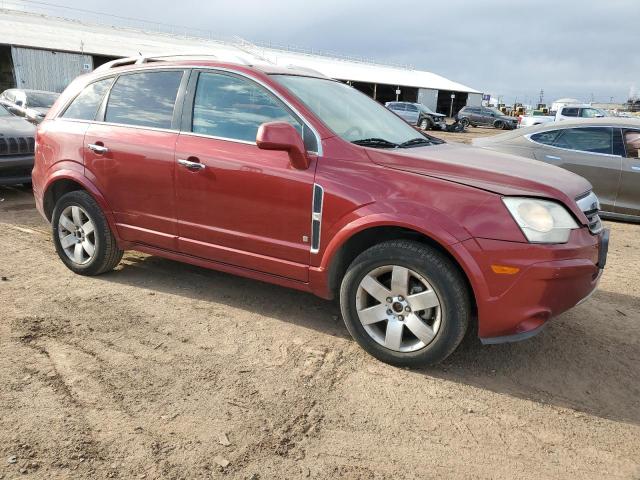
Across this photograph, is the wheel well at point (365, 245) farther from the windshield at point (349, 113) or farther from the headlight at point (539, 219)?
the windshield at point (349, 113)

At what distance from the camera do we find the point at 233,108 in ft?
12.2

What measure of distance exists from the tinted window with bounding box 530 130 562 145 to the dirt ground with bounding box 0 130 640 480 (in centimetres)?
356

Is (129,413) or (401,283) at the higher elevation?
(401,283)

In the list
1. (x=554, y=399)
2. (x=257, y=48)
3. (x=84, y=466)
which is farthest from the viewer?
(x=257, y=48)

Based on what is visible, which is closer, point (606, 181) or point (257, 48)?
point (606, 181)

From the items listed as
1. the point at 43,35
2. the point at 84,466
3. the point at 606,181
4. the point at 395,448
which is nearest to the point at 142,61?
the point at 84,466

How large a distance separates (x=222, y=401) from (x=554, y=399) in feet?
6.07

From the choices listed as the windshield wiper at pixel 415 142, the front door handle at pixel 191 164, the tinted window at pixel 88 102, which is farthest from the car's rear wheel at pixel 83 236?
the windshield wiper at pixel 415 142

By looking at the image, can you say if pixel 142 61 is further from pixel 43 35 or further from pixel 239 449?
pixel 43 35

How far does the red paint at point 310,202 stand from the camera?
286cm

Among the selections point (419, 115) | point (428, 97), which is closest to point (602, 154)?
point (419, 115)

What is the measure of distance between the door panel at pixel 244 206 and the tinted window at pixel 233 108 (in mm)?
97

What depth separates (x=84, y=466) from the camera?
2.29 m

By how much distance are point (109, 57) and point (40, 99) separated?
65.0 feet
